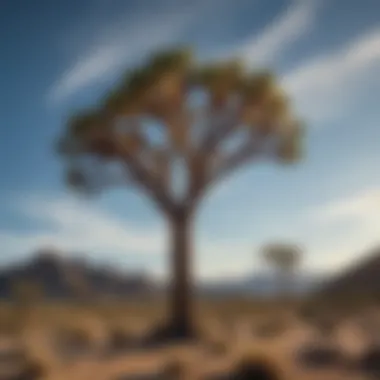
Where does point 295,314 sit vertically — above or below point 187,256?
below

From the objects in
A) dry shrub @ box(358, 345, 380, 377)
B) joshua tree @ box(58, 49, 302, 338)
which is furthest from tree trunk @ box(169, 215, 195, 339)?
dry shrub @ box(358, 345, 380, 377)

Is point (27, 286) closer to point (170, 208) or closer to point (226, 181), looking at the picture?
point (170, 208)

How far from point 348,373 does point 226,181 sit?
1163mm

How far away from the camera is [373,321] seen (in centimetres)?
346

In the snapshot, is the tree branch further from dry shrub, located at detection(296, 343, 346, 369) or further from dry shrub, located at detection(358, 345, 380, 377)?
dry shrub, located at detection(358, 345, 380, 377)

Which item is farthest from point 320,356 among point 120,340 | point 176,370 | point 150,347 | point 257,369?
point 120,340

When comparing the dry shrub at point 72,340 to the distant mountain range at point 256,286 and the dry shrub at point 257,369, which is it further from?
the dry shrub at point 257,369

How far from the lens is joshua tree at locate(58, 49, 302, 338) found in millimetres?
3342

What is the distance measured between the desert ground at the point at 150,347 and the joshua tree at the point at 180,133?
0.47 feet

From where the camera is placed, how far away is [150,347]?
3.31 meters

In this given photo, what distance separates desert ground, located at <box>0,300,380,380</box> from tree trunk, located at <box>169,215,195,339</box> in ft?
0.23

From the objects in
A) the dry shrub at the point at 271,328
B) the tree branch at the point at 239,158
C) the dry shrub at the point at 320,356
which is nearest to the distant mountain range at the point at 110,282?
the dry shrub at the point at 271,328

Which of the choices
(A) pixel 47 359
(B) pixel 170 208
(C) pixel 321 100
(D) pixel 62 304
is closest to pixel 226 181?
(B) pixel 170 208

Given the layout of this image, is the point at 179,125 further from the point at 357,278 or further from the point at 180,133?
the point at 357,278
